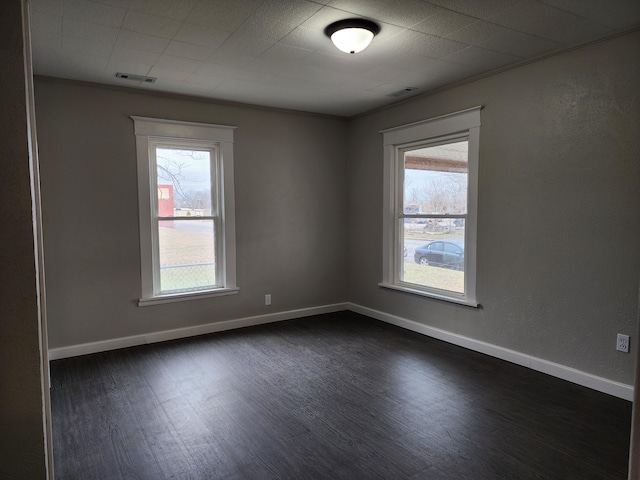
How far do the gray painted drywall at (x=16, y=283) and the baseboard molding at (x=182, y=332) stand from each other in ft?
9.16

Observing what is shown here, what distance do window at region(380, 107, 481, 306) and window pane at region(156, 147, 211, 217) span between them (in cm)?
202

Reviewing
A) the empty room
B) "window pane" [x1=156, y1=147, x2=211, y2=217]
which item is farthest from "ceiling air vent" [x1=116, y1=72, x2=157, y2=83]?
"window pane" [x1=156, y1=147, x2=211, y2=217]

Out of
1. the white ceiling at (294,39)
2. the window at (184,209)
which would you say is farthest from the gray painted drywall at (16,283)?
the window at (184,209)

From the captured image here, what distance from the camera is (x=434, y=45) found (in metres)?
2.97

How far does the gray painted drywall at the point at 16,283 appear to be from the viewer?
1.29 metres

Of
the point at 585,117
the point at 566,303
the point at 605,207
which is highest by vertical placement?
the point at 585,117

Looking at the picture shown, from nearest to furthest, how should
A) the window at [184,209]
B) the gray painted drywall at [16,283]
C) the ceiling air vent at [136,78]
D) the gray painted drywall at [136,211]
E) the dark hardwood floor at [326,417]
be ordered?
1. the gray painted drywall at [16,283]
2. the dark hardwood floor at [326,417]
3. the ceiling air vent at [136,78]
4. the gray painted drywall at [136,211]
5. the window at [184,209]

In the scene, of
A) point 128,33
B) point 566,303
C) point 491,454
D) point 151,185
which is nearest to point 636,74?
point 566,303

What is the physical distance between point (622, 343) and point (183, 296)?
380cm

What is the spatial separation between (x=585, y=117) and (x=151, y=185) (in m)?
3.81

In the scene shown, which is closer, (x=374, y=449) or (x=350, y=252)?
(x=374, y=449)

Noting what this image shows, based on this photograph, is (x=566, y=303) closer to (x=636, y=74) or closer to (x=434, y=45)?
(x=636, y=74)

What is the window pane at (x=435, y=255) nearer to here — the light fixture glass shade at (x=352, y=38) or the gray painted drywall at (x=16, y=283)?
the light fixture glass shade at (x=352, y=38)

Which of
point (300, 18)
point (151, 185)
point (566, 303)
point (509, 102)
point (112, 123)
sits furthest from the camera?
point (151, 185)
